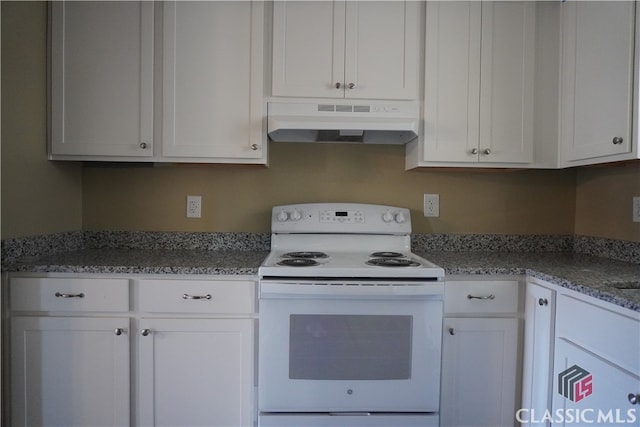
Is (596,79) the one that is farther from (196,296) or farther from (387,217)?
(196,296)

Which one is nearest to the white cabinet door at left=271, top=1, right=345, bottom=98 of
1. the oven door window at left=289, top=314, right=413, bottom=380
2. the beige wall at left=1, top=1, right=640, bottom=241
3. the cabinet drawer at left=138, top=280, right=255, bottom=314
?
the beige wall at left=1, top=1, right=640, bottom=241

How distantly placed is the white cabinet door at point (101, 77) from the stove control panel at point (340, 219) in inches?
29.7

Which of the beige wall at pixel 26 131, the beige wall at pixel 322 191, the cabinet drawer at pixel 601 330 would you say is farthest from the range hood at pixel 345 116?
the beige wall at pixel 26 131

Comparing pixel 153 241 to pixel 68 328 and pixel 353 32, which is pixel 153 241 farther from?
pixel 353 32

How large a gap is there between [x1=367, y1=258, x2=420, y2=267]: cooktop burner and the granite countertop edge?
13 centimetres

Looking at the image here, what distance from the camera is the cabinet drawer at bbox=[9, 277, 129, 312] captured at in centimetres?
148

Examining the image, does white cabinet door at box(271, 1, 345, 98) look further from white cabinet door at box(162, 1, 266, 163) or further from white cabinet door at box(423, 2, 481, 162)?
white cabinet door at box(423, 2, 481, 162)

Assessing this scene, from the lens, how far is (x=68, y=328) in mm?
1483

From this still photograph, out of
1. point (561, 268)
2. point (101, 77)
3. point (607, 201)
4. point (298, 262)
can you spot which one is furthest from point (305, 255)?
point (607, 201)

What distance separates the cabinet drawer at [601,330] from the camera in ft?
3.50

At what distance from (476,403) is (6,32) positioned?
2.49 metres

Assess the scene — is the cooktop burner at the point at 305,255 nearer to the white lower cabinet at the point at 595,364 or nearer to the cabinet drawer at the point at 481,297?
the cabinet drawer at the point at 481,297

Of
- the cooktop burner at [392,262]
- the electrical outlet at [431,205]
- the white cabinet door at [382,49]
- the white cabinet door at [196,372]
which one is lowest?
the white cabinet door at [196,372]

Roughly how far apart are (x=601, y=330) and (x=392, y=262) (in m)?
0.75
